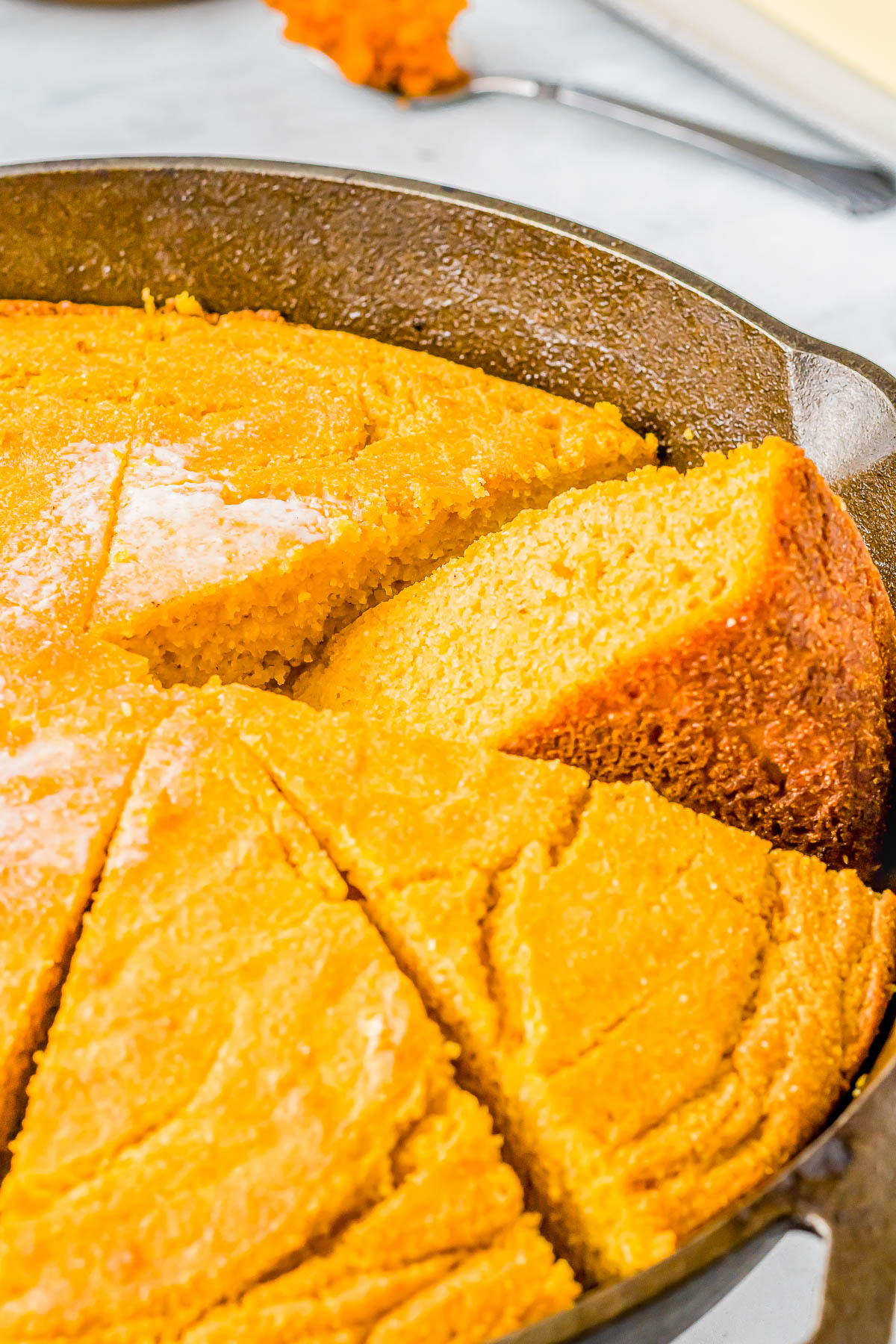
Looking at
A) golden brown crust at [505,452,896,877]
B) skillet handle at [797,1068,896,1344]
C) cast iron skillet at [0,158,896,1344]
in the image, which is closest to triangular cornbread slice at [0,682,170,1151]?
golden brown crust at [505,452,896,877]

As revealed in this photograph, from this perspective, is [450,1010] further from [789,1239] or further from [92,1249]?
[789,1239]

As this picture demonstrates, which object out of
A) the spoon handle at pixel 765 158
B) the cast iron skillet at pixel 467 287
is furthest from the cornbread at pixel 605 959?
the spoon handle at pixel 765 158

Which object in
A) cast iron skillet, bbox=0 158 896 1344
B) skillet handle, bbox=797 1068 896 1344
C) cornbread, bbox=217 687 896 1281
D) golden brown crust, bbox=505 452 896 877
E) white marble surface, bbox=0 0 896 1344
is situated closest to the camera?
skillet handle, bbox=797 1068 896 1344

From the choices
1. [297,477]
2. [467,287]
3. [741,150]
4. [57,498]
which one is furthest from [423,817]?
[741,150]

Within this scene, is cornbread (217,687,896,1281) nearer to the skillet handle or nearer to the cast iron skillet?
the skillet handle

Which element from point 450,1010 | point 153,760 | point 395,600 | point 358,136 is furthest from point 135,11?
point 450,1010

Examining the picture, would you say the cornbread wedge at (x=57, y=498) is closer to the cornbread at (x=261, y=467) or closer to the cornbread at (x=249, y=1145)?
the cornbread at (x=261, y=467)

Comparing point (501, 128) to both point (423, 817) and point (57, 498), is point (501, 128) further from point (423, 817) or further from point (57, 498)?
point (423, 817)
